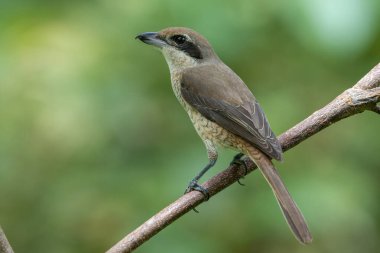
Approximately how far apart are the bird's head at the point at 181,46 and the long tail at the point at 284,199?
3.31ft

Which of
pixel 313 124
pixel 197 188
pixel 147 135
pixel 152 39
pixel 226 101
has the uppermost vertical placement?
pixel 152 39

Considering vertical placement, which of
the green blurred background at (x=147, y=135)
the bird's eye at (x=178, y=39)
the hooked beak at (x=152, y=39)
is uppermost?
the hooked beak at (x=152, y=39)

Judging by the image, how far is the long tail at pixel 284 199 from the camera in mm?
3346

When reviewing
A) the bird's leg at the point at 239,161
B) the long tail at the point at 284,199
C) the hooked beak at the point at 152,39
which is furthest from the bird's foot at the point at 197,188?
the hooked beak at the point at 152,39

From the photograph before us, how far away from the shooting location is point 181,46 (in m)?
4.80

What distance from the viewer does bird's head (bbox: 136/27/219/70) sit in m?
4.62

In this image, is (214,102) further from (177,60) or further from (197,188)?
(197,188)

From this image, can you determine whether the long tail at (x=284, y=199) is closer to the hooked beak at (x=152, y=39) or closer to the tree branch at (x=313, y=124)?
the tree branch at (x=313, y=124)

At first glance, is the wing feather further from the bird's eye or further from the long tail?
the bird's eye

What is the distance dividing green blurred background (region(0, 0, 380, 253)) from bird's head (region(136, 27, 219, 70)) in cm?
10

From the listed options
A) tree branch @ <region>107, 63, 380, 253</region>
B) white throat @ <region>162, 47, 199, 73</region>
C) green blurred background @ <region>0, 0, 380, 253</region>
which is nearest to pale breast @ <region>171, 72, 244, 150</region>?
green blurred background @ <region>0, 0, 380, 253</region>

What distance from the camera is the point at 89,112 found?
15.9 ft

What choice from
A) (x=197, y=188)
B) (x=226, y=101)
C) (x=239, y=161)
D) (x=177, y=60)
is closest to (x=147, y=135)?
(x=177, y=60)

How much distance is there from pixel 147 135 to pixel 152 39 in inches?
42.0
